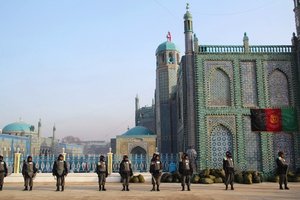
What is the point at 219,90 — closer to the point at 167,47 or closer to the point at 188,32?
the point at 188,32

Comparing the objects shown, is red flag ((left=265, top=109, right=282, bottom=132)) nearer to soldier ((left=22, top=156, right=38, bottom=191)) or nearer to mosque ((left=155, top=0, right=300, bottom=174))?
mosque ((left=155, top=0, right=300, bottom=174))

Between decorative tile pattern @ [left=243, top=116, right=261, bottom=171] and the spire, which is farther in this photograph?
the spire

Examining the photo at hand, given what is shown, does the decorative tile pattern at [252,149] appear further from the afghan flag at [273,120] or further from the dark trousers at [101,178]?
the dark trousers at [101,178]

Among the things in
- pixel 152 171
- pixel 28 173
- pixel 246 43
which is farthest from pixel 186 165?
pixel 246 43

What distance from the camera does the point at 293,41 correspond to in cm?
2320

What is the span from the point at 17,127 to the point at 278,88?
5727 cm

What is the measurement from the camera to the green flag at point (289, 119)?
22003 mm

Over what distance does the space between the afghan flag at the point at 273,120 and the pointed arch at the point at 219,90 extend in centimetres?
187

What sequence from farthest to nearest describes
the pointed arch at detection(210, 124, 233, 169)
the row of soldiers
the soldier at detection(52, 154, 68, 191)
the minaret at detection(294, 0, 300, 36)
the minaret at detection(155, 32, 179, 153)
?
the minaret at detection(155, 32, 179, 153), the minaret at detection(294, 0, 300, 36), the pointed arch at detection(210, 124, 233, 169), the row of soldiers, the soldier at detection(52, 154, 68, 191)

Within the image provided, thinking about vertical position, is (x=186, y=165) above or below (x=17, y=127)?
below

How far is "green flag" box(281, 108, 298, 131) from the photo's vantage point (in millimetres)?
22003

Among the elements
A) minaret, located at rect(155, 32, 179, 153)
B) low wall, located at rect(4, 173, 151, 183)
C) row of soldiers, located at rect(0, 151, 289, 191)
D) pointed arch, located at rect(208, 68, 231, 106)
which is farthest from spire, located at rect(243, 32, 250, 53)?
minaret, located at rect(155, 32, 179, 153)

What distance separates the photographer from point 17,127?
6762 cm

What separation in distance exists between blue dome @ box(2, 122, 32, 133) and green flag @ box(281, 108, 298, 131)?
56337mm
